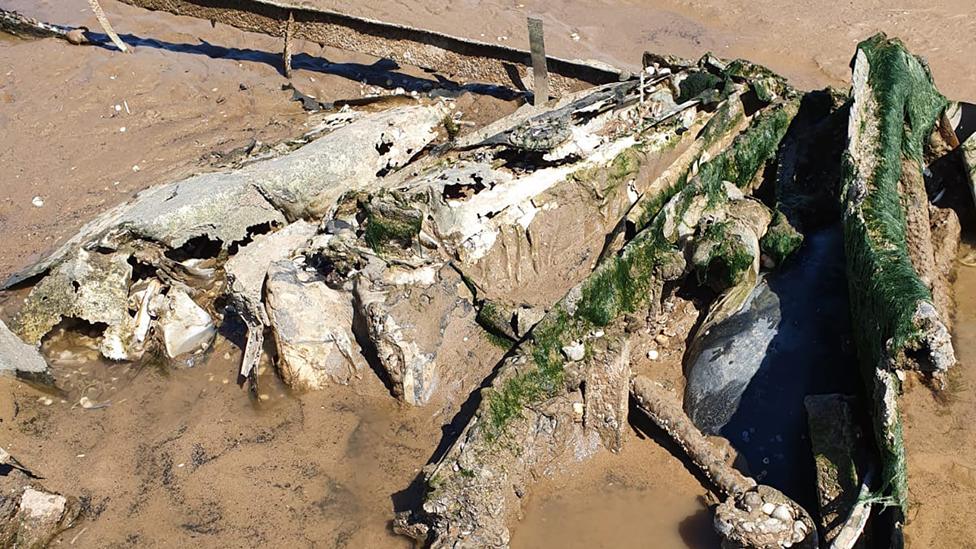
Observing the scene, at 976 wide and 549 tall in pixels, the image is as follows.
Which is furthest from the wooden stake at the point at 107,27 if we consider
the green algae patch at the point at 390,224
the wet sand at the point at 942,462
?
the wet sand at the point at 942,462

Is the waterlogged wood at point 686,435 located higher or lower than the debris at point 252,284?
higher

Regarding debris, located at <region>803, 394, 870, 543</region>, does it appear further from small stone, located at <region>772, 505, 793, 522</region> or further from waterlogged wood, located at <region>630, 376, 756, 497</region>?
waterlogged wood, located at <region>630, 376, 756, 497</region>

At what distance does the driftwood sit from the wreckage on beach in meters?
0.01

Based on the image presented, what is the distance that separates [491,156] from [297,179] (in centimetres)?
157

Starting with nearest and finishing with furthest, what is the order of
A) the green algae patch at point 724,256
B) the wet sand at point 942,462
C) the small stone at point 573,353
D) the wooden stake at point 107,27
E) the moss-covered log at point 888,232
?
the wet sand at point 942,462 → the moss-covered log at point 888,232 → the small stone at point 573,353 → the green algae patch at point 724,256 → the wooden stake at point 107,27

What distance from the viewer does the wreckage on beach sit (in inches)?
159

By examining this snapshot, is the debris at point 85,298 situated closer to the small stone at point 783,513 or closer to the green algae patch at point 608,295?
the green algae patch at point 608,295

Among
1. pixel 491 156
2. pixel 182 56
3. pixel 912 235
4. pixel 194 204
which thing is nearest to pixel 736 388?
pixel 912 235

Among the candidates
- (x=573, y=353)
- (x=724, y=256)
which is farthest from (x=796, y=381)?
(x=573, y=353)

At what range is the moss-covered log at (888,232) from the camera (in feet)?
11.6

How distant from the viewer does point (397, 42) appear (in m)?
8.00

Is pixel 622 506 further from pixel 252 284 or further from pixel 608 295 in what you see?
pixel 252 284

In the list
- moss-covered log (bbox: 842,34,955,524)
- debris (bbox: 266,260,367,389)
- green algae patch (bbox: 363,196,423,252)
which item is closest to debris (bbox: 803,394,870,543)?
moss-covered log (bbox: 842,34,955,524)

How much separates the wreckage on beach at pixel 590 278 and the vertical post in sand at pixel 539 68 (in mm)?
557
